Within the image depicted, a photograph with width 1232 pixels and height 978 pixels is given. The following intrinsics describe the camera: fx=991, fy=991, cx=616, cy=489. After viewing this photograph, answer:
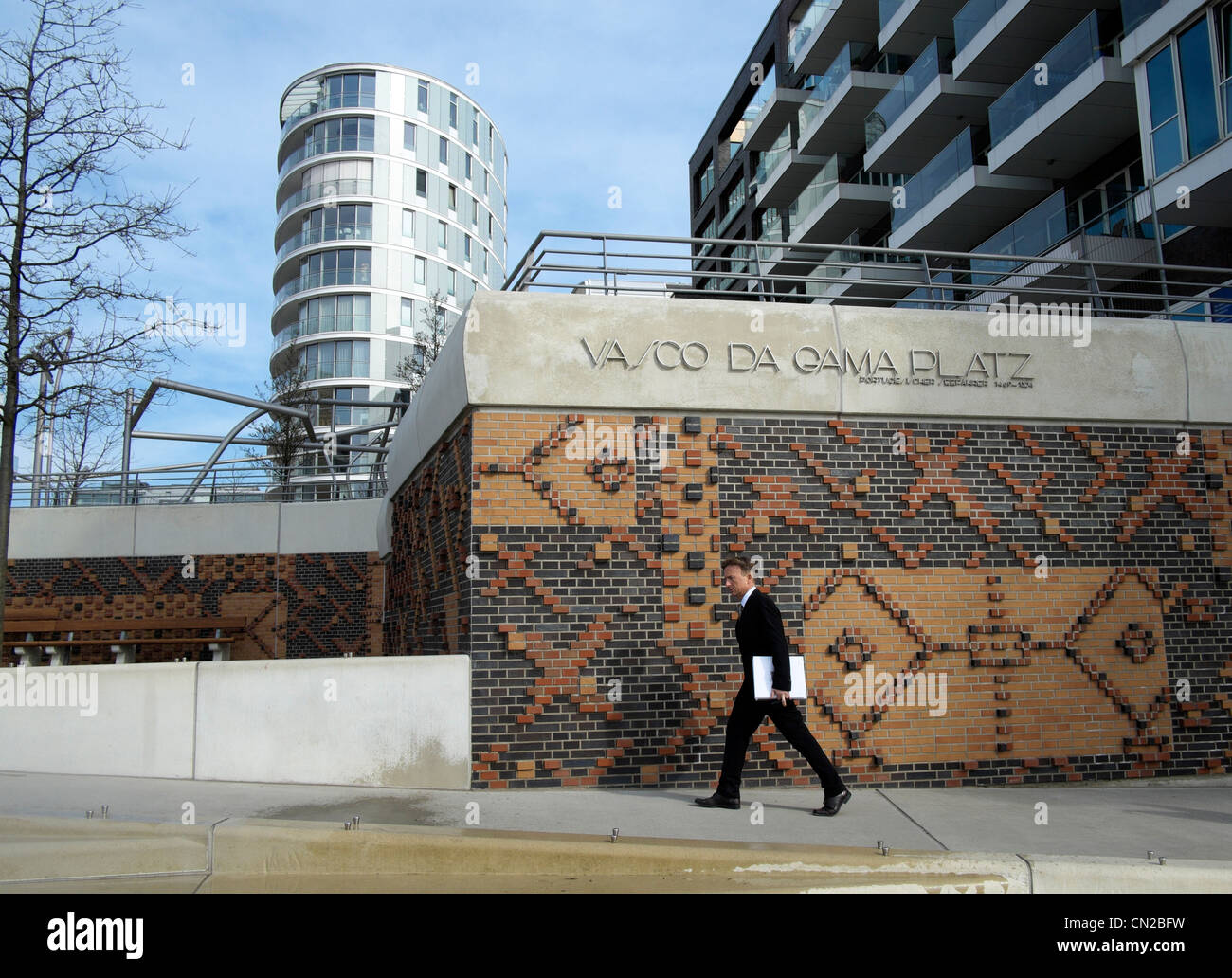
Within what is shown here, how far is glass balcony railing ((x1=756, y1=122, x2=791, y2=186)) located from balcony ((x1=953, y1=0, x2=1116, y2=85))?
33.3 feet

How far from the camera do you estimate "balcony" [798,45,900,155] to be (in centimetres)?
3066

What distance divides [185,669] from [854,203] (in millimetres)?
28389

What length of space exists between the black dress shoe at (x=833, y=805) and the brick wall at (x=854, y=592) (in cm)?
126

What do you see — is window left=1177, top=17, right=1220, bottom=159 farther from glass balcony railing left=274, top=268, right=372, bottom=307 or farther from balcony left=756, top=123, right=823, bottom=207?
glass balcony railing left=274, top=268, right=372, bottom=307

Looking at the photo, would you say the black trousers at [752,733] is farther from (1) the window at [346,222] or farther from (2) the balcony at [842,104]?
(1) the window at [346,222]

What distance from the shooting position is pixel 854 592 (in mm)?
8562

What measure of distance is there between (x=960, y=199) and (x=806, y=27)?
46.4 ft

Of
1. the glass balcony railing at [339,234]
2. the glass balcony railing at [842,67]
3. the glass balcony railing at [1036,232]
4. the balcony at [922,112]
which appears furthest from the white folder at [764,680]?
the glass balcony railing at [339,234]

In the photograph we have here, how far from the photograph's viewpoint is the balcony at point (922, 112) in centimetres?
2567

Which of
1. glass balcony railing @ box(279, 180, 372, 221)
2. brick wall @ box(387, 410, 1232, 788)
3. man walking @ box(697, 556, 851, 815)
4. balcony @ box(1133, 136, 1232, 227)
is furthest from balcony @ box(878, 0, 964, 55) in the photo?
glass balcony railing @ box(279, 180, 372, 221)

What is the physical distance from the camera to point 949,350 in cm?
895

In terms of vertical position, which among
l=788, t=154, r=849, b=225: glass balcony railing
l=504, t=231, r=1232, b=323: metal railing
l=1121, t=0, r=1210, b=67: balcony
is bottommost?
l=504, t=231, r=1232, b=323: metal railing

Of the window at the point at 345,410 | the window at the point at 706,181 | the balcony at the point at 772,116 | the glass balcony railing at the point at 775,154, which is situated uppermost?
the window at the point at 706,181
